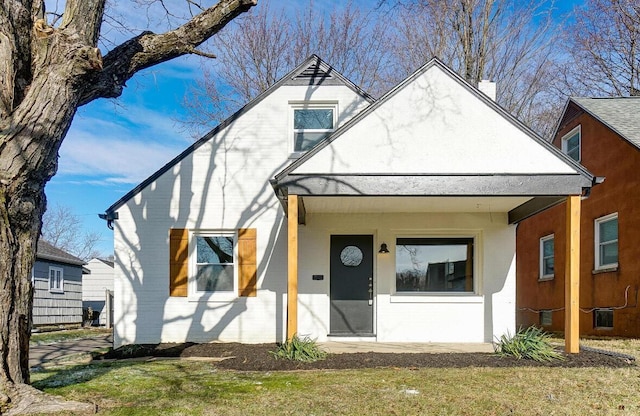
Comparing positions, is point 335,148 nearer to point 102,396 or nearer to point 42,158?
point 42,158

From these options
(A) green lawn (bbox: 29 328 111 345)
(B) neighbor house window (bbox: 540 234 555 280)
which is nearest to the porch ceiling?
(B) neighbor house window (bbox: 540 234 555 280)

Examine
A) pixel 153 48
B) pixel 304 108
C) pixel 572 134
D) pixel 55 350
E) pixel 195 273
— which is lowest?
pixel 55 350

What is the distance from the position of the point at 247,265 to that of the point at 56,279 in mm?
11468

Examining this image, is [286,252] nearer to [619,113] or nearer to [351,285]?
[351,285]

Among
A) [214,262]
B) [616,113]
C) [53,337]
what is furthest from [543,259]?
[53,337]

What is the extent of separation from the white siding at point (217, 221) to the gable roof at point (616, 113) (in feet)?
20.1

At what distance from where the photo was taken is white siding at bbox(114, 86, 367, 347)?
9.47 metres

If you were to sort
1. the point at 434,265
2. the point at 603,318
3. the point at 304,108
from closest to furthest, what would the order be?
1. the point at 434,265
2. the point at 304,108
3. the point at 603,318

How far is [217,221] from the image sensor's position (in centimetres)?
966

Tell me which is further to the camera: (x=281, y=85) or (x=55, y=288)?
(x=55, y=288)

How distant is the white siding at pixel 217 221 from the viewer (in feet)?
31.1

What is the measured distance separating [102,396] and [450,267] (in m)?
6.76

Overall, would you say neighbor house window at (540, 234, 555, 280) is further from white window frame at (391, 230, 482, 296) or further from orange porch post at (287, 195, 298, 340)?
orange porch post at (287, 195, 298, 340)

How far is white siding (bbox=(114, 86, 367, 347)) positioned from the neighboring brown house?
6273 mm
